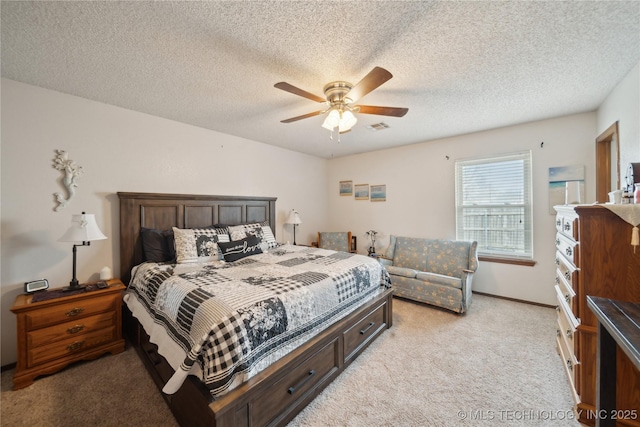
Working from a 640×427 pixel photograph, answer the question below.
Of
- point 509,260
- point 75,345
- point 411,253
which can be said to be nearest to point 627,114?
point 509,260

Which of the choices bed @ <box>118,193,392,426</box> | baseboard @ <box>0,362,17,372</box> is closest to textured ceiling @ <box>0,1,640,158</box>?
bed @ <box>118,193,392,426</box>

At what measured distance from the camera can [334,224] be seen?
18.2 feet

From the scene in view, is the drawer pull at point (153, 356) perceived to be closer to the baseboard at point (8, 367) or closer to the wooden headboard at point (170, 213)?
the wooden headboard at point (170, 213)

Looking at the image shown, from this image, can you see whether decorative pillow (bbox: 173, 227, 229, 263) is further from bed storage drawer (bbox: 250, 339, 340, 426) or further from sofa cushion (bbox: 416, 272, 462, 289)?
sofa cushion (bbox: 416, 272, 462, 289)

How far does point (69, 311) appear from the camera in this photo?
209cm

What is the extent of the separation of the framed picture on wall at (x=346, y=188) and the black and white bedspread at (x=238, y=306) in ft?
8.78

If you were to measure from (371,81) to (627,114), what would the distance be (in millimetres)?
2335

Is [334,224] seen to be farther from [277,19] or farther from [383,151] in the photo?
[277,19]

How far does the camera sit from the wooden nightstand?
191 cm

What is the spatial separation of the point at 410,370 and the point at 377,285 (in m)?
0.83

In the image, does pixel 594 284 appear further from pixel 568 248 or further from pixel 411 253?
pixel 411 253

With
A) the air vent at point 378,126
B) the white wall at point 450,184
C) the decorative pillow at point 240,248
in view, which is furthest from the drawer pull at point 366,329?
the air vent at point 378,126

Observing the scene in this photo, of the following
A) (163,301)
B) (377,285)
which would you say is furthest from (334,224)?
(163,301)

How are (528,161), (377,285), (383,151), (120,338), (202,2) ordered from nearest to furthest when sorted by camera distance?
1. (202,2)
2. (120,338)
3. (377,285)
4. (528,161)
5. (383,151)
